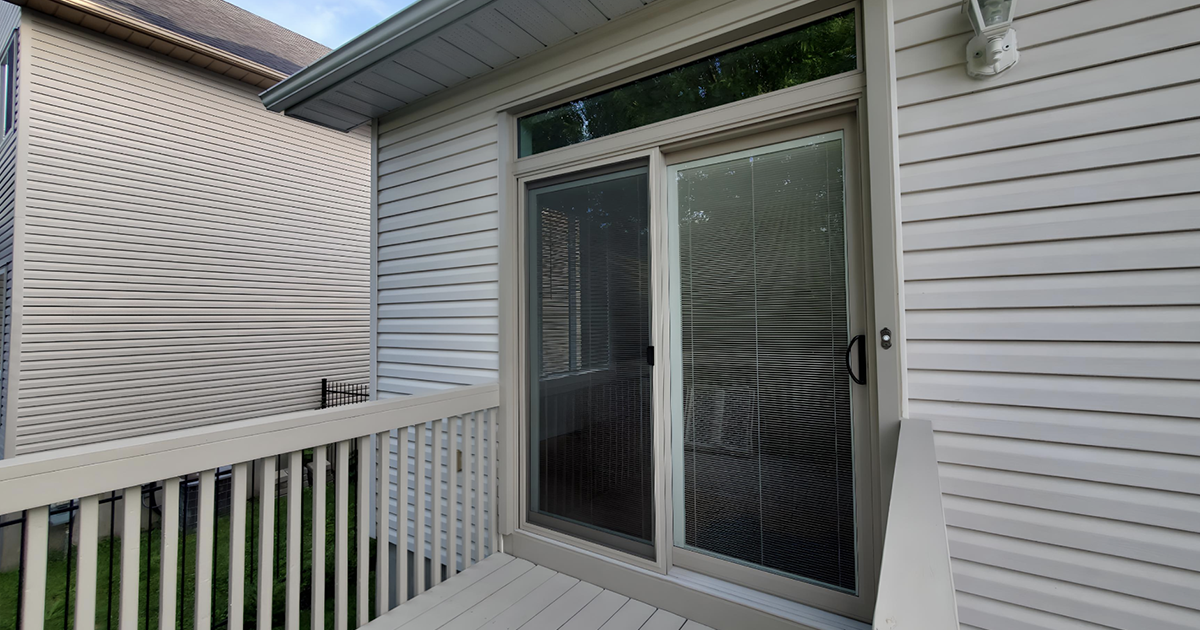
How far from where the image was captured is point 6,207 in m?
5.39

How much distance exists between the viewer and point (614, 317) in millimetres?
2316

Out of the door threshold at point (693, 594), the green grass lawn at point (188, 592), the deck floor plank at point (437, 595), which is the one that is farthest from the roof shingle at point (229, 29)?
the door threshold at point (693, 594)

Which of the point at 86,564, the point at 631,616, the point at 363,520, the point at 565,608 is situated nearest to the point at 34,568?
the point at 86,564

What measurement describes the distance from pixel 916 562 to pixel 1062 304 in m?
1.24

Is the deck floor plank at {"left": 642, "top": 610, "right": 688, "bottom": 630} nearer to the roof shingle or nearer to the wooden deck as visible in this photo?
Answer: the wooden deck

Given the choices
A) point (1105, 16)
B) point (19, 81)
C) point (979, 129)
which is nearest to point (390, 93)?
point (979, 129)

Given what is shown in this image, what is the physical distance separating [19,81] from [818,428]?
7946 mm

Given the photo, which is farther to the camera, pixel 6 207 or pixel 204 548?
pixel 6 207

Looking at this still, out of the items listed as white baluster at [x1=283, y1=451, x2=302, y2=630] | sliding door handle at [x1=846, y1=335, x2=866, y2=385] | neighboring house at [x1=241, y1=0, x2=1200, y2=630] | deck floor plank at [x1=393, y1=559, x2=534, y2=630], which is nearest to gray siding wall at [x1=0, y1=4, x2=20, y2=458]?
neighboring house at [x1=241, y1=0, x2=1200, y2=630]

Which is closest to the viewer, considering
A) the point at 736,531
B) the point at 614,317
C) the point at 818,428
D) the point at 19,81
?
the point at 818,428

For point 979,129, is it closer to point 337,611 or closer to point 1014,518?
point 1014,518

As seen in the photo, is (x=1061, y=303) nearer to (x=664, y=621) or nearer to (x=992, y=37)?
(x=992, y=37)

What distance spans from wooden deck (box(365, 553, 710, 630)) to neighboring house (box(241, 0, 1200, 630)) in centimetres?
11

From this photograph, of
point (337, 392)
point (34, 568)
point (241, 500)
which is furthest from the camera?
point (337, 392)
